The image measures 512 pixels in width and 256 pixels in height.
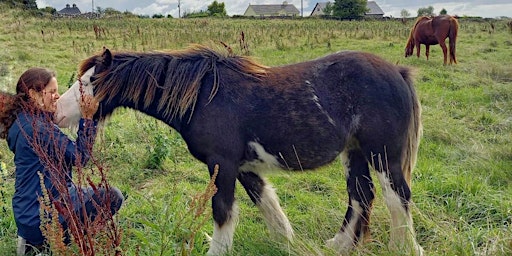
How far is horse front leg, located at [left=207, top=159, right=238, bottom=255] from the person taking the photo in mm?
3080

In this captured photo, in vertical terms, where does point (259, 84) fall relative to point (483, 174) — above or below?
above

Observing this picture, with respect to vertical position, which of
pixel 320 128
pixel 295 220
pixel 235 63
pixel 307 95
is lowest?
pixel 295 220

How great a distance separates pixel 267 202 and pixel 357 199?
0.72 meters

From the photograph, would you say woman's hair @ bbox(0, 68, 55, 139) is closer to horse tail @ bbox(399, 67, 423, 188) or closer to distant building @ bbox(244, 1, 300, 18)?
horse tail @ bbox(399, 67, 423, 188)

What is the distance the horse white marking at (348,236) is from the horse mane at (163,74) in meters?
1.27

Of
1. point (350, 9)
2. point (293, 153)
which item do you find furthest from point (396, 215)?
point (350, 9)

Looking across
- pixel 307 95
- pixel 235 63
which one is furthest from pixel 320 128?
pixel 235 63

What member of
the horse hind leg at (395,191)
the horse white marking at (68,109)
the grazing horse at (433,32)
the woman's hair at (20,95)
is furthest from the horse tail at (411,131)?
the grazing horse at (433,32)

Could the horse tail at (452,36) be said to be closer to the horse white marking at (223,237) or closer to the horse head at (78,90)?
the horse white marking at (223,237)

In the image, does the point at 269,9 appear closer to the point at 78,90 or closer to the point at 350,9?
the point at 350,9

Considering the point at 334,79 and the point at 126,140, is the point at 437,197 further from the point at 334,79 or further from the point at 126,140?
the point at 126,140

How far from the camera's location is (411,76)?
138 inches

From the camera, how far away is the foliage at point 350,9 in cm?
4125

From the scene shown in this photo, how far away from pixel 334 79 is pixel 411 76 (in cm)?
68
